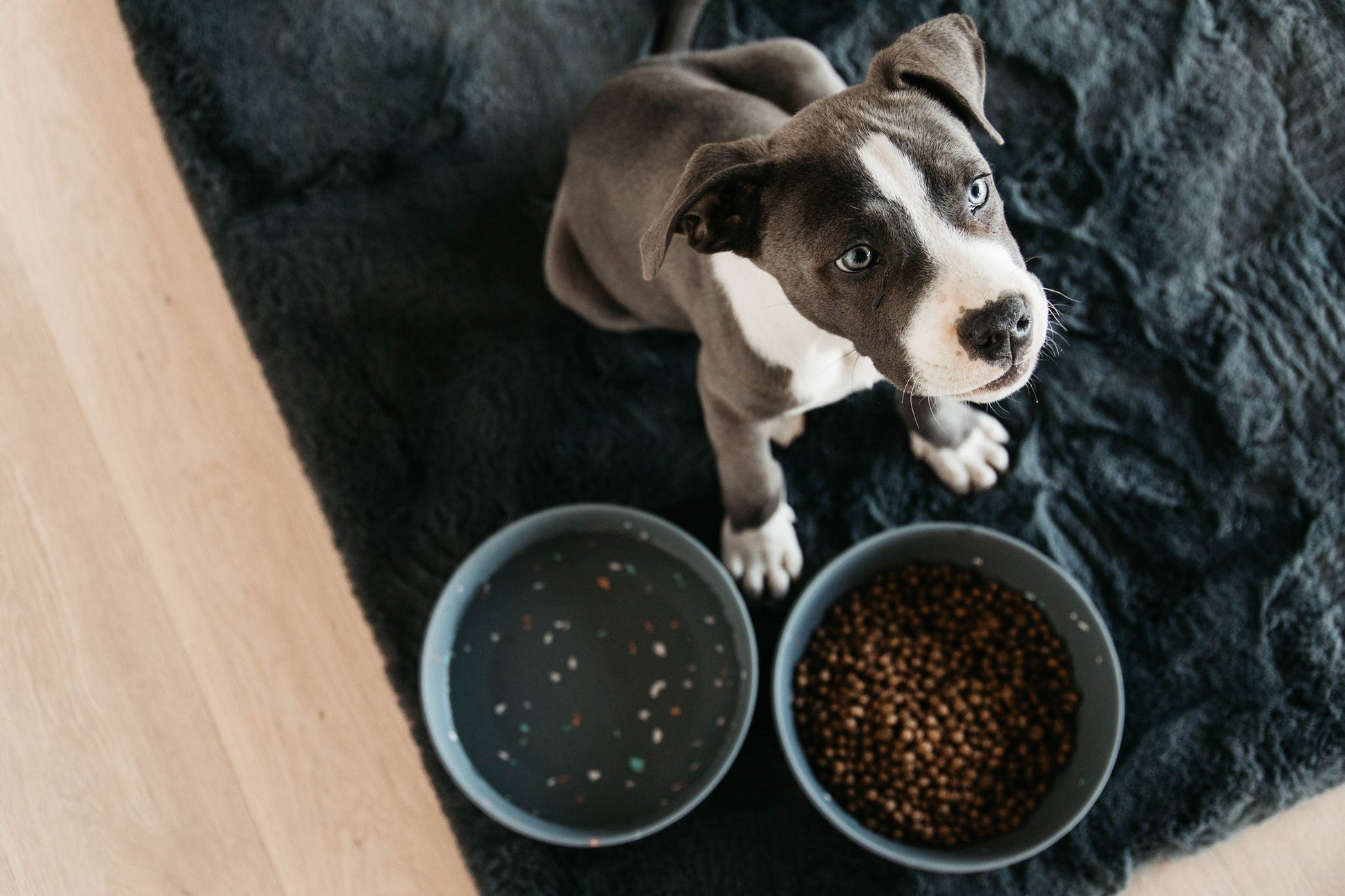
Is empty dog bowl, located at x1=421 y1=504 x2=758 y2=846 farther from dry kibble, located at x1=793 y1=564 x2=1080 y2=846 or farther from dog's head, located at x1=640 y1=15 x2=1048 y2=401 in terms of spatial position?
dog's head, located at x1=640 y1=15 x2=1048 y2=401

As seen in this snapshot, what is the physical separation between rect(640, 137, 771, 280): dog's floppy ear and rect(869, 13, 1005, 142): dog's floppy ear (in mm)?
225

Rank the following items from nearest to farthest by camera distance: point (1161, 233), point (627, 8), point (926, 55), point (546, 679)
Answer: point (926, 55) < point (546, 679) < point (1161, 233) < point (627, 8)

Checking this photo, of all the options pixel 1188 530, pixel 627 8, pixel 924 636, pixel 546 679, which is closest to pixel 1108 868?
pixel 924 636

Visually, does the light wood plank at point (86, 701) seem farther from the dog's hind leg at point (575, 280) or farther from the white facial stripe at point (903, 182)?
the white facial stripe at point (903, 182)

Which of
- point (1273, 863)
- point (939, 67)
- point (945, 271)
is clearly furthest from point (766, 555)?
point (1273, 863)

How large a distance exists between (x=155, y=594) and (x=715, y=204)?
174 centimetres

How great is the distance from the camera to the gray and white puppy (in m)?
1.43

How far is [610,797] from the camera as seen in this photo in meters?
2.23

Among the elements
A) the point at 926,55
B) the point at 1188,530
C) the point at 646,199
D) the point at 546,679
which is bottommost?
the point at 546,679

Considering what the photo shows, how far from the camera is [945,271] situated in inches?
55.9

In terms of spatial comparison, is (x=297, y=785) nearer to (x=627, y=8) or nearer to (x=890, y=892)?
(x=890, y=892)

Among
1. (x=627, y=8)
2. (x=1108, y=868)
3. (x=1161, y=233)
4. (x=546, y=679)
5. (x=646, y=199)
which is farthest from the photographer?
(x=627, y=8)

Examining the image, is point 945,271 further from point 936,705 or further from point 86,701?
point 86,701

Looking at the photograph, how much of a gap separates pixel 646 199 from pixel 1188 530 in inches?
58.3
